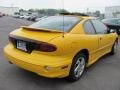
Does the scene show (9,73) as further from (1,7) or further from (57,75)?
(1,7)

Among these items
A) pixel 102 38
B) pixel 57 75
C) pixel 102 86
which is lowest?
pixel 102 86

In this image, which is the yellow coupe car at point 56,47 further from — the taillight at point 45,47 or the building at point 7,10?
the building at point 7,10

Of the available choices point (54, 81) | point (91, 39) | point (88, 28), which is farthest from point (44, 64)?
point (88, 28)

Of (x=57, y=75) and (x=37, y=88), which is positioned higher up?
(x=57, y=75)

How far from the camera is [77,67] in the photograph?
200 inches

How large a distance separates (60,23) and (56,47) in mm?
1164

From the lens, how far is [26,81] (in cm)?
487

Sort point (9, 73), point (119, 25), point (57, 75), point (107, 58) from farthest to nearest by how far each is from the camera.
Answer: point (119, 25) → point (107, 58) → point (9, 73) → point (57, 75)

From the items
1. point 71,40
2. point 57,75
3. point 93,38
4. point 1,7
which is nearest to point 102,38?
point 93,38

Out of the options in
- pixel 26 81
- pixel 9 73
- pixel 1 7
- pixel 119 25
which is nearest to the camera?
pixel 26 81

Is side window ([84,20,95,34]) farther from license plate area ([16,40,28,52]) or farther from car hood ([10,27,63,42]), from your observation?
license plate area ([16,40,28,52])

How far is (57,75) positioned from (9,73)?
58.1 inches

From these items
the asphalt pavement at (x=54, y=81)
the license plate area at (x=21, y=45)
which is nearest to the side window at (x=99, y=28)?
the asphalt pavement at (x=54, y=81)

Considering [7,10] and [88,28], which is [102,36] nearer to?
[88,28]
